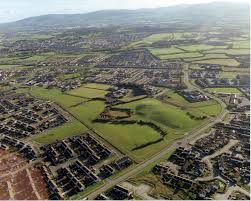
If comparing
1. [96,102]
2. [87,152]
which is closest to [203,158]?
[87,152]

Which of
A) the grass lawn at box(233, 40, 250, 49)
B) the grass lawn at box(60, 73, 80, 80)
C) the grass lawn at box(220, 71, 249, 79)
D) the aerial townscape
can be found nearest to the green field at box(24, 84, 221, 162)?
the aerial townscape

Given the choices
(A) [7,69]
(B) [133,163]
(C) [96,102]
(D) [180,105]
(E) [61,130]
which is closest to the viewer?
(B) [133,163]

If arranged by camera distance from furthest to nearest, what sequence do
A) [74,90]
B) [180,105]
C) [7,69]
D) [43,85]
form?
1. [7,69]
2. [43,85]
3. [74,90]
4. [180,105]

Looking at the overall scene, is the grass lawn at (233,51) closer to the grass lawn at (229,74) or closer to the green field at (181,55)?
the green field at (181,55)

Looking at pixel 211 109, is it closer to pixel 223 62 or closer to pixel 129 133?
pixel 129 133

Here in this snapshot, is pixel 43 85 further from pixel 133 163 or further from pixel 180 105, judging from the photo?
pixel 133 163

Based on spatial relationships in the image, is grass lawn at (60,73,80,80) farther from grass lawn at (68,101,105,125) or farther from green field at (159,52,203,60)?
green field at (159,52,203,60)

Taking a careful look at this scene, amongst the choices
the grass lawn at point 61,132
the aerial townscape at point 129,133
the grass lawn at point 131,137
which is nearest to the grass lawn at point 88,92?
the aerial townscape at point 129,133
